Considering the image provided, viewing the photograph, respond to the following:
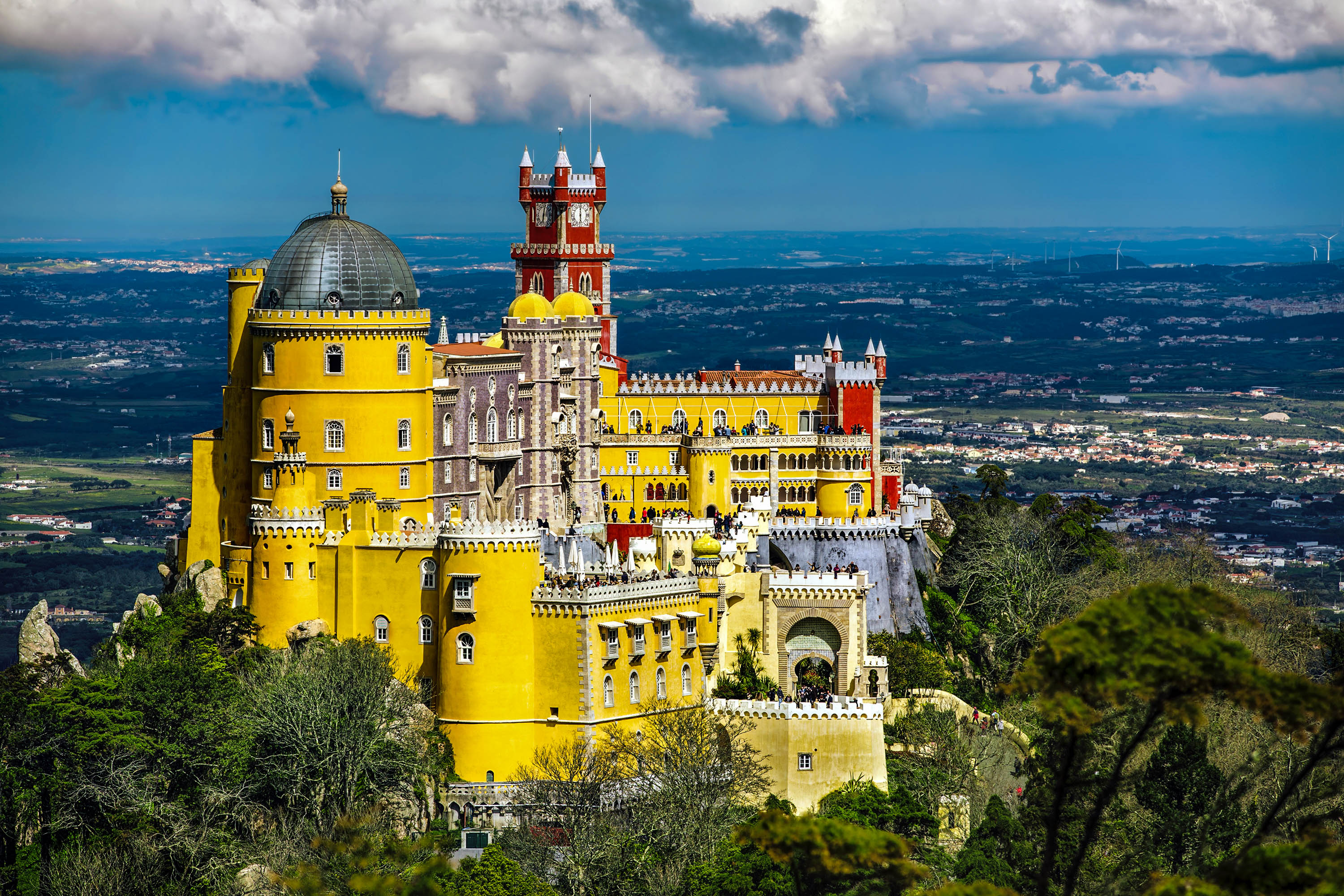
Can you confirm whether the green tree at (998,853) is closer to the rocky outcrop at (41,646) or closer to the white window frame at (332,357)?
the white window frame at (332,357)

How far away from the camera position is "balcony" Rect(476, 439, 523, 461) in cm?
10862

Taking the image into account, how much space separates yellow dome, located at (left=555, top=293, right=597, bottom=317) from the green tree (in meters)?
40.1

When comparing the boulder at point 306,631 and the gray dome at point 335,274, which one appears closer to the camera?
the boulder at point 306,631

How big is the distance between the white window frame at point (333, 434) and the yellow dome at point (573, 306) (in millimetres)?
18917

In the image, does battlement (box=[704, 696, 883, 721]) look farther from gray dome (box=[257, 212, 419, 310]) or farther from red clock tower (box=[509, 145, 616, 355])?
red clock tower (box=[509, 145, 616, 355])

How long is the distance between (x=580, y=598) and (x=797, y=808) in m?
13.3

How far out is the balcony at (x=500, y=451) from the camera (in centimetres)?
10862

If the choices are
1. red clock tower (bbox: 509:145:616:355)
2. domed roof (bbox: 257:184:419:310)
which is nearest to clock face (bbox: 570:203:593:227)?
red clock tower (bbox: 509:145:616:355)

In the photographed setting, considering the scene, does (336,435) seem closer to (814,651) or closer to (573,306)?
(573,306)

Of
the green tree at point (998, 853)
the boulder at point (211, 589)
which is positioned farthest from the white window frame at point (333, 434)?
the green tree at point (998, 853)

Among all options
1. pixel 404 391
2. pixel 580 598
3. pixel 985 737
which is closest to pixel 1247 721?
pixel 985 737

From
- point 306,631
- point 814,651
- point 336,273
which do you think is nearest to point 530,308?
point 336,273

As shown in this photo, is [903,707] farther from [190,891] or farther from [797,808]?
[190,891]

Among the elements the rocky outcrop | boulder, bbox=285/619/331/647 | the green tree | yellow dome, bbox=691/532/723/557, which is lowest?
the green tree
